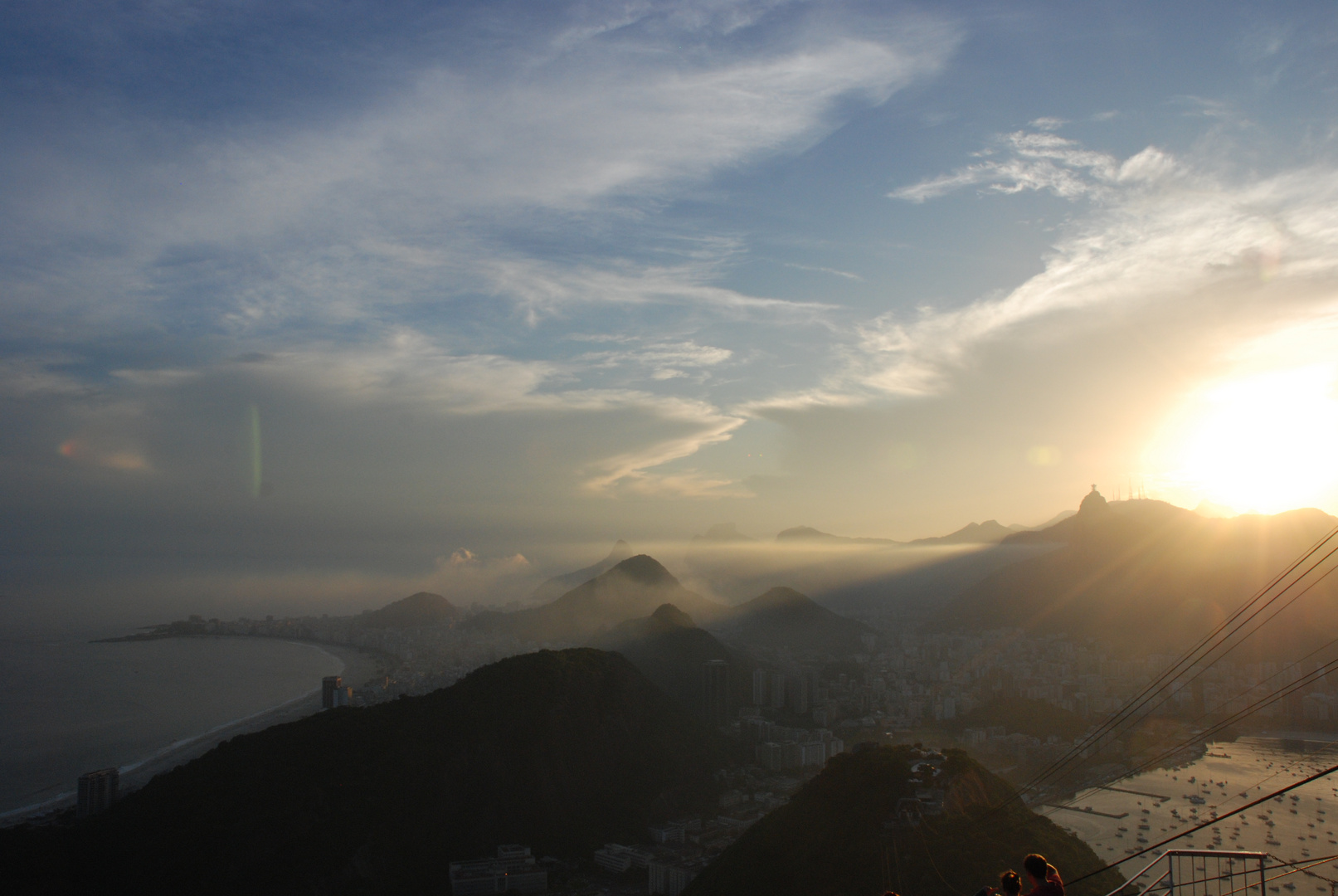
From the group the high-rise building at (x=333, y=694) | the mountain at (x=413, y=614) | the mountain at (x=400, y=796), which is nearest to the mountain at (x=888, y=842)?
the mountain at (x=400, y=796)

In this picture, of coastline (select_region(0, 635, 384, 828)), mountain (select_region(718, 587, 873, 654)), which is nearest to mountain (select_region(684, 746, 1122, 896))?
coastline (select_region(0, 635, 384, 828))

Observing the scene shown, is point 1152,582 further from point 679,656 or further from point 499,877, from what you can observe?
point 499,877

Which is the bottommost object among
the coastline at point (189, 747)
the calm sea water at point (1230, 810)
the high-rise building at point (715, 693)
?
the calm sea water at point (1230, 810)

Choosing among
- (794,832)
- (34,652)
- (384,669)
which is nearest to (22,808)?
(794,832)

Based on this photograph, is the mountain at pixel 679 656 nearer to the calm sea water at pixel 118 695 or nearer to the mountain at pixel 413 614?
the calm sea water at pixel 118 695

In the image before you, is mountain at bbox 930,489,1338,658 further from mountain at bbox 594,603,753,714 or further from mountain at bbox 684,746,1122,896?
mountain at bbox 684,746,1122,896

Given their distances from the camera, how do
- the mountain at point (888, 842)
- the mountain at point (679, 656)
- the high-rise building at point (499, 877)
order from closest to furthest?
the mountain at point (888, 842) → the high-rise building at point (499, 877) → the mountain at point (679, 656)

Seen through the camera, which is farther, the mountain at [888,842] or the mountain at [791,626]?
the mountain at [791,626]
